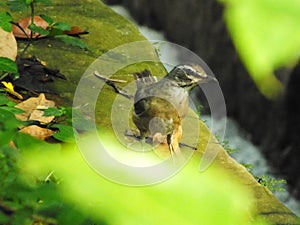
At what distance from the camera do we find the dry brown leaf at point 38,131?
5.93 feet

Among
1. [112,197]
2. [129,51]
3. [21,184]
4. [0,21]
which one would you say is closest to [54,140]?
[0,21]

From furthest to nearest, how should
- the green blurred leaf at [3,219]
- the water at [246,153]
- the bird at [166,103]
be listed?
1. the water at [246,153]
2. the bird at [166,103]
3. the green blurred leaf at [3,219]

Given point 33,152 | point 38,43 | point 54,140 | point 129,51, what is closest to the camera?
point 33,152

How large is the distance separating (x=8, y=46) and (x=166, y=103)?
68 cm

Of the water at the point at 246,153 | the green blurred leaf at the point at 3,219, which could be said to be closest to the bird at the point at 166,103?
the green blurred leaf at the point at 3,219

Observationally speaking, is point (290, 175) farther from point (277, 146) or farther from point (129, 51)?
point (129, 51)

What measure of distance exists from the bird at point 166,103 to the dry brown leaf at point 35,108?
25 cm

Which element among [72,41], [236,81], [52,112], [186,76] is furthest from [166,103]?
[236,81]

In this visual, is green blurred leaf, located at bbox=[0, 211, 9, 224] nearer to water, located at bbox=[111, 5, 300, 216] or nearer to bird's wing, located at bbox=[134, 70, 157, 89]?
bird's wing, located at bbox=[134, 70, 157, 89]

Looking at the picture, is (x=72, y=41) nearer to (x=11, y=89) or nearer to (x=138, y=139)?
(x=11, y=89)

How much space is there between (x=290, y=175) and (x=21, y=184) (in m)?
2.68

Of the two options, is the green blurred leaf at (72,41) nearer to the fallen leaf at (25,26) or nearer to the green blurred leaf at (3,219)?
the fallen leaf at (25,26)

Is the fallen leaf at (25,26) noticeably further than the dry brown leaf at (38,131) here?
Yes

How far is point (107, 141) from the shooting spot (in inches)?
72.8
